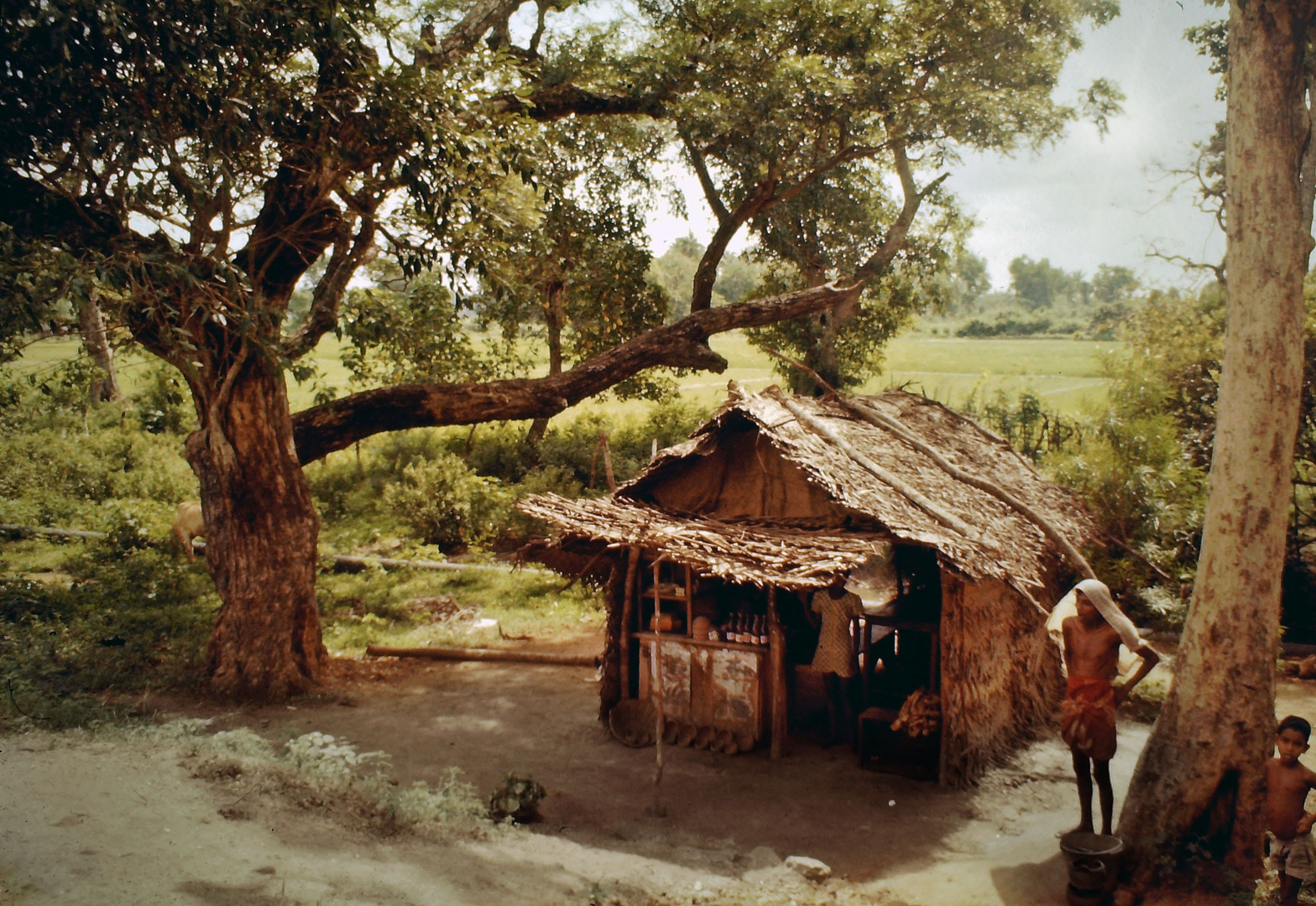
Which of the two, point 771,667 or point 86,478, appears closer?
point 771,667

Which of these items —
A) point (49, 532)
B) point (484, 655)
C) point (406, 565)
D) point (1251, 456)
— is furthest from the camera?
point (49, 532)

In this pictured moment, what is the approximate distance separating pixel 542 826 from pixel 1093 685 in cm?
417

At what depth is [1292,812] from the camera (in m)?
4.96

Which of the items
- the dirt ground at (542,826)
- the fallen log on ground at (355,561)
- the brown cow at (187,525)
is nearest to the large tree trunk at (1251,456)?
the dirt ground at (542,826)

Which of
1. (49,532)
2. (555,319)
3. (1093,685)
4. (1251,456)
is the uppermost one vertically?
(555,319)

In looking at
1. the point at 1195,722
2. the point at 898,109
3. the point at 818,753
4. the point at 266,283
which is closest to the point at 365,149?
the point at 266,283

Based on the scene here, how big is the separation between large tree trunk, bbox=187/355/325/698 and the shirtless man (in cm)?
790

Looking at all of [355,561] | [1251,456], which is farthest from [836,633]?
[355,561]

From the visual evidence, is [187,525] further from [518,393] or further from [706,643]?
[706,643]

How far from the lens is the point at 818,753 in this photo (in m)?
8.41

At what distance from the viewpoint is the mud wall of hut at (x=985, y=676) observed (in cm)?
765

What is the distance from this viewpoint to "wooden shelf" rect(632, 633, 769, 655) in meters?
8.30

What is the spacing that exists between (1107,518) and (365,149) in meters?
12.1

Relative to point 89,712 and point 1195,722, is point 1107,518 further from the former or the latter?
point 89,712
